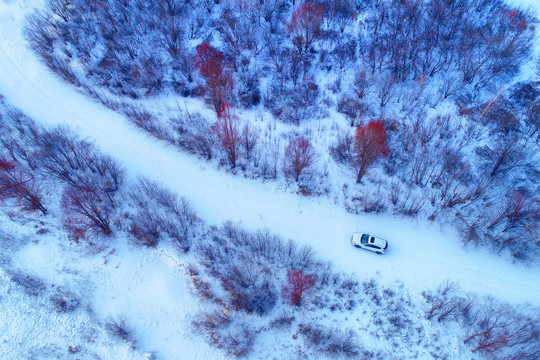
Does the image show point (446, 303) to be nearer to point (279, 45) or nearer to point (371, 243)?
point (371, 243)

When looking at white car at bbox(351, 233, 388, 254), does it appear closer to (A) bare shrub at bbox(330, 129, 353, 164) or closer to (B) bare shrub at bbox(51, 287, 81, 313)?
(A) bare shrub at bbox(330, 129, 353, 164)

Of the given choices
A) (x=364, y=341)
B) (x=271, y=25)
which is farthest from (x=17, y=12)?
(x=364, y=341)

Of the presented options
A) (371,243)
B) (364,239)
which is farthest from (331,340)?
(364,239)

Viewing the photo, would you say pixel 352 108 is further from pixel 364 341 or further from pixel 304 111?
pixel 364 341

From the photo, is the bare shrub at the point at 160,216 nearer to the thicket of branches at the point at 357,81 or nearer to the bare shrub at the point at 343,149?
the thicket of branches at the point at 357,81

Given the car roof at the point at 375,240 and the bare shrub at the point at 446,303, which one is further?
the car roof at the point at 375,240

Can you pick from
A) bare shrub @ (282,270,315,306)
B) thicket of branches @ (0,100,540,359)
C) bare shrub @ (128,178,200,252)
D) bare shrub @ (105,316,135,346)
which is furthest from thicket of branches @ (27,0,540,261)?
bare shrub @ (105,316,135,346)

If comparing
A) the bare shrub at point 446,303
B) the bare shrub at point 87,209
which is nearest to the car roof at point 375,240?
the bare shrub at point 446,303
